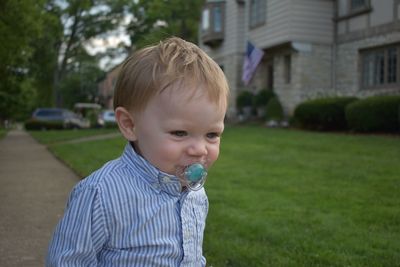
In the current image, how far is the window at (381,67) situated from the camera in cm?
1836

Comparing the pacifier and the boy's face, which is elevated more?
the boy's face

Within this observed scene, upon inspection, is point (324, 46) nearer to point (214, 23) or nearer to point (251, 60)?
point (251, 60)

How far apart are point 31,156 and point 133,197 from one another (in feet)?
37.1

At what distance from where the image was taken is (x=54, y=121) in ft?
97.3

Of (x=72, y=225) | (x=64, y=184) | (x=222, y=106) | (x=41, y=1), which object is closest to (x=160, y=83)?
(x=222, y=106)

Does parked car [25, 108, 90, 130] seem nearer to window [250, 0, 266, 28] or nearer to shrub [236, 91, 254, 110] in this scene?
shrub [236, 91, 254, 110]

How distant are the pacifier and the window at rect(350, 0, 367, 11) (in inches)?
738

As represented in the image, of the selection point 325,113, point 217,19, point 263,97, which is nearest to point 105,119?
point 217,19

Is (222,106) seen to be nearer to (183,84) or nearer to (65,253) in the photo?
(183,84)

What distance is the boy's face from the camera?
→ 1686 mm

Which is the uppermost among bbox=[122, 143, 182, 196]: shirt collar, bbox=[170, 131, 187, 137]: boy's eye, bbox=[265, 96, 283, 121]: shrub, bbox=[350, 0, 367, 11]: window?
bbox=[350, 0, 367, 11]: window

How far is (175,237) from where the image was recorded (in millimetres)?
1821

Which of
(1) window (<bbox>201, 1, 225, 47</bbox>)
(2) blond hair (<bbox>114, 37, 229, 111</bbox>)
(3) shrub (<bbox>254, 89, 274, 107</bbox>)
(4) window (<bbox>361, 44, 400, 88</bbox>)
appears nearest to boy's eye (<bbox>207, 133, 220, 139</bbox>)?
(2) blond hair (<bbox>114, 37, 229, 111</bbox>)

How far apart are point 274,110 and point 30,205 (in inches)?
648
